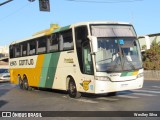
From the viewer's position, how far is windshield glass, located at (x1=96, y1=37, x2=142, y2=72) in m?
14.6

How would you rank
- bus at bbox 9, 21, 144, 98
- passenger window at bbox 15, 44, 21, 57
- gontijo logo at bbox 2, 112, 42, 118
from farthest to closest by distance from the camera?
passenger window at bbox 15, 44, 21, 57, bus at bbox 9, 21, 144, 98, gontijo logo at bbox 2, 112, 42, 118

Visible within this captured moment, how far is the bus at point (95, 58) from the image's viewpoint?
1455 centimetres

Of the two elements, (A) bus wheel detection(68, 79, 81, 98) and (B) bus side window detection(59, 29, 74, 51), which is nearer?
(A) bus wheel detection(68, 79, 81, 98)

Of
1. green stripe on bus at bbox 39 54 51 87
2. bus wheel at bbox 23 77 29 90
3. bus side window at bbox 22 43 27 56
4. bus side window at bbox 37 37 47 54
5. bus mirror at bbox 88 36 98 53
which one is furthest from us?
bus wheel at bbox 23 77 29 90

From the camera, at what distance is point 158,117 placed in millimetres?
10250

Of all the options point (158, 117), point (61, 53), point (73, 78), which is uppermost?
point (61, 53)

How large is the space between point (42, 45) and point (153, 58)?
82.5ft

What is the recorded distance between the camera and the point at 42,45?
2012cm

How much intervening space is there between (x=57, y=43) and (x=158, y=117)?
8.93 meters

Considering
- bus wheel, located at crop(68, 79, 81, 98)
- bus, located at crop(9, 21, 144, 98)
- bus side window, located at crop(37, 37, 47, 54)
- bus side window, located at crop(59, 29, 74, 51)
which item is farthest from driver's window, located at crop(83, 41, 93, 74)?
bus side window, located at crop(37, 37, 47, 54)

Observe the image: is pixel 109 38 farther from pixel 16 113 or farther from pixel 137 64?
pixel 16 113

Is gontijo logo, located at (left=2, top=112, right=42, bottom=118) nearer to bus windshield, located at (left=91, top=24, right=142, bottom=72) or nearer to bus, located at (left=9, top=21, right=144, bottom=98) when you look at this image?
bus, located at (left=9, top=21, right=144, bottom=98)

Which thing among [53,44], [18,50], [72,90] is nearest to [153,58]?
[18,50]

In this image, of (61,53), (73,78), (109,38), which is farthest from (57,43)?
(109,38)
